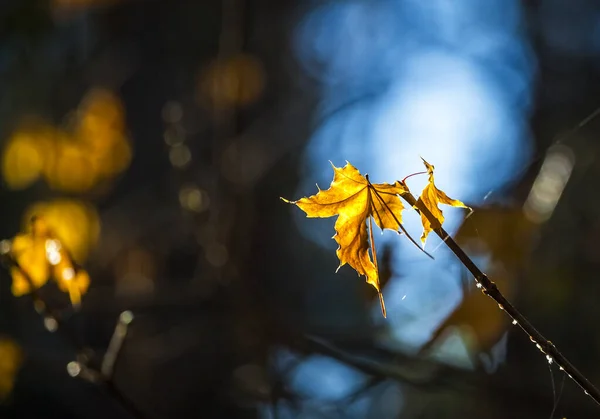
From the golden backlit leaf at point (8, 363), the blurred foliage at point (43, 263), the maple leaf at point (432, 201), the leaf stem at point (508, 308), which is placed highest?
the golden backlit leaf at point (8, 363)

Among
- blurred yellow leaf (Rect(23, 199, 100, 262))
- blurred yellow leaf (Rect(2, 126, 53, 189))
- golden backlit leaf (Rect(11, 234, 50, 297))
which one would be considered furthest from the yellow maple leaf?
blurred yellow leaf (Rect(2, 126, 53, 189))

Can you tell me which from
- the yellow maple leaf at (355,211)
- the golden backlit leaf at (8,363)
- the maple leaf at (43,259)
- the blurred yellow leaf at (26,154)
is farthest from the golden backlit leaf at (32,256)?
the blurred yellow leaf at (26,154)

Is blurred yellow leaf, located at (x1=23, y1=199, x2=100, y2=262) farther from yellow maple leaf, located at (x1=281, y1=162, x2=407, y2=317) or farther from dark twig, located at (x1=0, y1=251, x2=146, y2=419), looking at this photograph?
yellow maple leaf, located at (x1=281, y1=162, x2=407, y2=317)

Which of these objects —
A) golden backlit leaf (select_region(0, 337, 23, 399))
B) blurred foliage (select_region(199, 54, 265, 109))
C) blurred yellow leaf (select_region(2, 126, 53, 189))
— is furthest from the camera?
blurred yellow leaf (select_region(2, 126, 53, 189))

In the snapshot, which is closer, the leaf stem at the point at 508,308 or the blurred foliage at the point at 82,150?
the leaf stem at the point at 508,308

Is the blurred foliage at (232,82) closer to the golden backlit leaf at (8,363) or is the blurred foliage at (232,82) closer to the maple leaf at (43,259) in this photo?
the maple leaf at (43,259)
